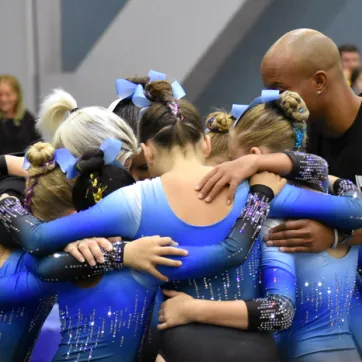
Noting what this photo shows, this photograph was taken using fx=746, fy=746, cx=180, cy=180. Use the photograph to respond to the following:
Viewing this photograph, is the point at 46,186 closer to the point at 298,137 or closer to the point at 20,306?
the point at 20,306

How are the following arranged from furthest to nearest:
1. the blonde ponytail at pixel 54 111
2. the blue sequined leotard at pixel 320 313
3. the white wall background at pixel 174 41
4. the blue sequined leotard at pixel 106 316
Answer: the white wall background at pixel 174 41 < the blonde ponytail at pixel 54 111 < the blue sequined leotard at pixel 320 313 < the blue sequined leotard at pixel 106 316

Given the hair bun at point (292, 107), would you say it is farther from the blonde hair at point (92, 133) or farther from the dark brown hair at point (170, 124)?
the blonde hair at point (92, 133)

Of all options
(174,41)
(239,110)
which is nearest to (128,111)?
(239,110)

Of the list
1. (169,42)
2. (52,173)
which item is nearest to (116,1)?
(169,42)

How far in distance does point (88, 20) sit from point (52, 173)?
418 centimetres

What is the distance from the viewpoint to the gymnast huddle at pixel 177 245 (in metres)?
1.75

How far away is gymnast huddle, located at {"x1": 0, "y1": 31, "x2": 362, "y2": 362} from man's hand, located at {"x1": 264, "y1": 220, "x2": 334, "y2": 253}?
2 cm

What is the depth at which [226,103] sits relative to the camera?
580cm

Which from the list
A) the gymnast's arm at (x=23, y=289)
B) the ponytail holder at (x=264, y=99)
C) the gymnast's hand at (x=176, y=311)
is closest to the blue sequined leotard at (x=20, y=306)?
the gymnast's arm at (x=23, y=289)

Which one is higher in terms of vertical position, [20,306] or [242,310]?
[242,310]

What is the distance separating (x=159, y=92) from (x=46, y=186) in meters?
0.39

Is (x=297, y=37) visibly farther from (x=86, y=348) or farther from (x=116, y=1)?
(x=116, y=1)

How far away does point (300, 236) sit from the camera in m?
1.91

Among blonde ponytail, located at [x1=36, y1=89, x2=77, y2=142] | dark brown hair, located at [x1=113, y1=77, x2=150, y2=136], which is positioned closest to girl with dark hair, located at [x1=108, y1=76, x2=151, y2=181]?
dark brown hair, located at [x1=113, y1=77, x2=150, y2=136]
